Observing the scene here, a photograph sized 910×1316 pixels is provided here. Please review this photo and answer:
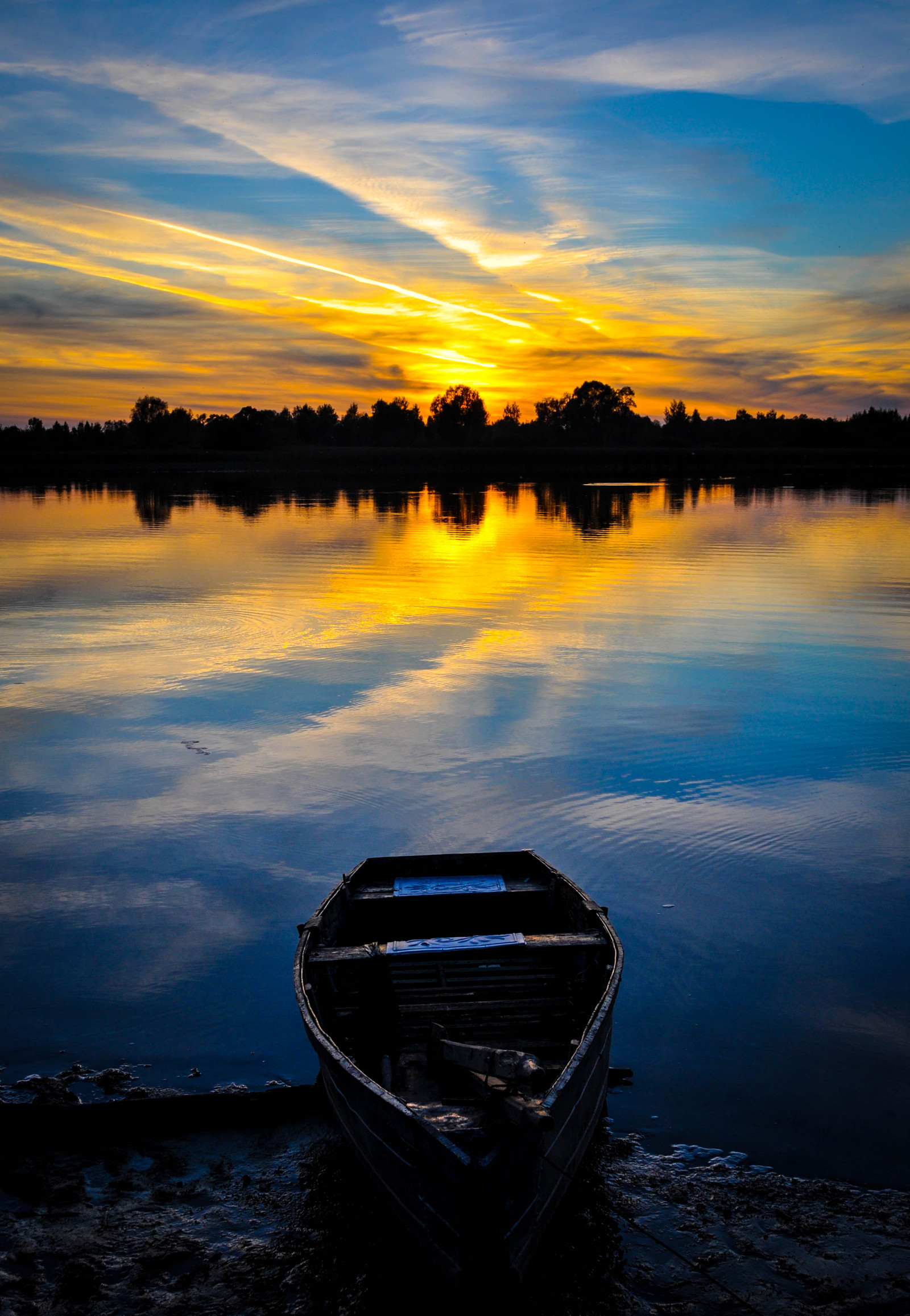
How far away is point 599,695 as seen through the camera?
1597 centimetres

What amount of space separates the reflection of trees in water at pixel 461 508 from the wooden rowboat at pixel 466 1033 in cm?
3666

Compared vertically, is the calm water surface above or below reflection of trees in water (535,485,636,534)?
below

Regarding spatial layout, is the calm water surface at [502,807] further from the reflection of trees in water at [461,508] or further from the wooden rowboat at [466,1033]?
the reflection of trees in water at [461,508]

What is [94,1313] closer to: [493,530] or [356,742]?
[356,742]

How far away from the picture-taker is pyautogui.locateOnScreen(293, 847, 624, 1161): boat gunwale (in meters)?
4.45

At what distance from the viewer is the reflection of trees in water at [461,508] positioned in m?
48.1

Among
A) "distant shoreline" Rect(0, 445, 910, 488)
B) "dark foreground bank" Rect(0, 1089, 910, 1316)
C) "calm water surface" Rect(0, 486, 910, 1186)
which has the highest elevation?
"distant shoreline" Rect(0, 445, 910, 488)

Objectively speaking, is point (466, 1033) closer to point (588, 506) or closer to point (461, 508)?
point (461, 508)

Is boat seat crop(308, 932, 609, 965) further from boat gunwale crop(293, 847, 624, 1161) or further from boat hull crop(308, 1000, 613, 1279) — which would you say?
boat hull crop(308, 1000, 613, 1279)

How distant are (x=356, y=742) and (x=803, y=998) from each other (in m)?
7.53

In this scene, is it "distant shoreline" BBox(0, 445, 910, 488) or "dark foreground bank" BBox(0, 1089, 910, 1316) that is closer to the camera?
"dark foreground bank" BBox(0, 1089, 910, 1316)

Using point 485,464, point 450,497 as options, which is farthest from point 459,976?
point 485,464

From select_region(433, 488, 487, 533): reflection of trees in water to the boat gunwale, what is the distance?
36.9 metres

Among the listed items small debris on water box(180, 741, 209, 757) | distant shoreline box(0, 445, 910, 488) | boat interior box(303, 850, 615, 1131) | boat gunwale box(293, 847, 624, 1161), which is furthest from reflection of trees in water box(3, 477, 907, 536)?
boat gunwale box(293, 847, 624, 1161)
